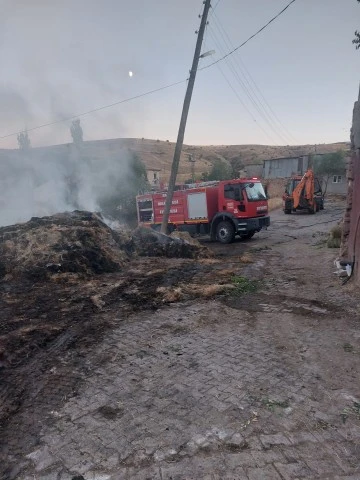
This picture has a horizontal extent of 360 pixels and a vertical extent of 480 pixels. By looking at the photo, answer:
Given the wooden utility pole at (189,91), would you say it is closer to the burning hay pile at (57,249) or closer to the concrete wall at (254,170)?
the burning hay pile at (57,249)

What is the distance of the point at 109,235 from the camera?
11.8 metres

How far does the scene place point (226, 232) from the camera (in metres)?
15.3

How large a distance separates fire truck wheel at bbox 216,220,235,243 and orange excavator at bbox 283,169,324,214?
1079cm

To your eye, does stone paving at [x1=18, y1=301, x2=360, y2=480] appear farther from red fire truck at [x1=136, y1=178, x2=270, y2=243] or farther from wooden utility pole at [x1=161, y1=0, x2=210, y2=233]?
red fire truck at [x1=136, y1=178, x2=270, y2=243]

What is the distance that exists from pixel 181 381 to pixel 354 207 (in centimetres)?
602

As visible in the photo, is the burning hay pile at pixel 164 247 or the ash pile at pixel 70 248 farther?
the burning hay pile at pixel 164 247

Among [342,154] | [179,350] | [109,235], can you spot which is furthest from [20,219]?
[342,154]

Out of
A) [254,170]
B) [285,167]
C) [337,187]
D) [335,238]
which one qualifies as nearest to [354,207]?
[335,238]

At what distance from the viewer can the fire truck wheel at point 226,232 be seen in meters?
15.2

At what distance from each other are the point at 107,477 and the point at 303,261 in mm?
9007

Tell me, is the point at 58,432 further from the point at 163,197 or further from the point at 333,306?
the point at 163,197

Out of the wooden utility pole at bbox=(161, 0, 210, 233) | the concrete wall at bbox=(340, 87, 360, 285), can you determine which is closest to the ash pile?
the wooden utility pole at bbox=(161, 0, 210, 233)

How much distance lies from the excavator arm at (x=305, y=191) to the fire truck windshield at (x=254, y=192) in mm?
9724

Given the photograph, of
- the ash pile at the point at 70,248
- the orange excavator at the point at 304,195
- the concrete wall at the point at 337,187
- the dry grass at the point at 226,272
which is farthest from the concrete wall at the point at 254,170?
the dry grass at the point at 226,272
